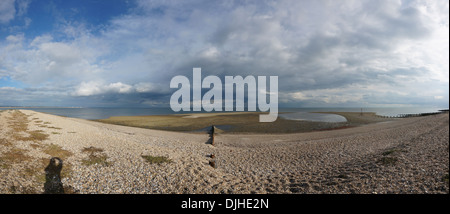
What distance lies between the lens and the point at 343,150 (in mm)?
19516

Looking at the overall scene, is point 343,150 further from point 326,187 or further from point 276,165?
point 326,187

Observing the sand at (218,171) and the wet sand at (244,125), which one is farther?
the wet sand at (244,125)

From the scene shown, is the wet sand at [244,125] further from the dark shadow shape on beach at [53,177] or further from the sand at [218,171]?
the dark shadow shape on beach at [53,177]

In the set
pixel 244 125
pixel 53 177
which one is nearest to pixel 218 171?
pixel 53 177

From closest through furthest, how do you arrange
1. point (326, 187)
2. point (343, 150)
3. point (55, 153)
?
point (326, 187)
point (55, 153)
point (343, 150)

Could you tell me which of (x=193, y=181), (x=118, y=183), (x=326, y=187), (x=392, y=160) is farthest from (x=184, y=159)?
(x=392, y=160)

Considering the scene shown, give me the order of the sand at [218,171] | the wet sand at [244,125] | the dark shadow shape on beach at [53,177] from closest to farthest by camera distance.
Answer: the dark shadow shape on beach at [53,177]
the sand at [218,171]
the wet sand at [244,125]

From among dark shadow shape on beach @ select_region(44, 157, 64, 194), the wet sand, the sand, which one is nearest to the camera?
dark shadow shape on beach @ select_region(44, 157, 64, 194)

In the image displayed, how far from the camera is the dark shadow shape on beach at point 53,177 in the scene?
905cm

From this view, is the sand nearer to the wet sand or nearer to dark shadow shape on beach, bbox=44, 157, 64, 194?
dark shadow shape on beach, bbox=44, 157, 64, 194

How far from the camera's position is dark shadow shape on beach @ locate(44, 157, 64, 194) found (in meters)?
9.05

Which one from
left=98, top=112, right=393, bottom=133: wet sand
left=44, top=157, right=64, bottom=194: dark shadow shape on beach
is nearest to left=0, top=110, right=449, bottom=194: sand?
left=44, top=157, right=64, bottom=194: dark shadow shape on beach

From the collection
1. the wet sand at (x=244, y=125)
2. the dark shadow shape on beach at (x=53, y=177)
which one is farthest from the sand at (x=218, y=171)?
the wet sand at (x=244, y=125)
